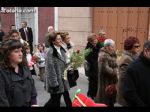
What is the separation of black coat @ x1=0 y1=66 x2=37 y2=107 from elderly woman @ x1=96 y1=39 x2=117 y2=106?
1993 mm

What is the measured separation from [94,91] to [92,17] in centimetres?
577

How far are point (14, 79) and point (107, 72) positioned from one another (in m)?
2.18

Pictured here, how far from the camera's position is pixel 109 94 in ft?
16.3

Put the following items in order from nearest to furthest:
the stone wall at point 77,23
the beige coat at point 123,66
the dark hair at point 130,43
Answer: the beige coat at point 123,66 → the dark hair at point 130,43 → the stone wall at point 77,23

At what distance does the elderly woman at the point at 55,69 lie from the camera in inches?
197

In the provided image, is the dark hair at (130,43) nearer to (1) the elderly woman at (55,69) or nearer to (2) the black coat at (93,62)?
(1) the elderly woman at (55,69)

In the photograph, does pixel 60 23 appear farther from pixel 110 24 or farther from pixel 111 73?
pixel 111 73

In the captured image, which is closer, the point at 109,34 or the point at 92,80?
the point at 92,80

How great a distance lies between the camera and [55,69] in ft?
16.6

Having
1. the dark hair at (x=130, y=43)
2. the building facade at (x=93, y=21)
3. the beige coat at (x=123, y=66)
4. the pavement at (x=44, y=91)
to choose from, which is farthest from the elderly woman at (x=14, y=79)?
the building facade at (x=93, y=21)

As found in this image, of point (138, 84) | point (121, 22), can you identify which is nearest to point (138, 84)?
point (138, 84)

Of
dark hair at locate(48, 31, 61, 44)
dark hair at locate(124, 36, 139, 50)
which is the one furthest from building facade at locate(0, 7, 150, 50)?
dark hair at locate(124, 36, 139, 50)
